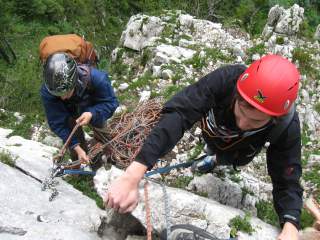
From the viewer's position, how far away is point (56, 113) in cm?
510

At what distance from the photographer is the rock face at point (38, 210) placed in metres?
3.78

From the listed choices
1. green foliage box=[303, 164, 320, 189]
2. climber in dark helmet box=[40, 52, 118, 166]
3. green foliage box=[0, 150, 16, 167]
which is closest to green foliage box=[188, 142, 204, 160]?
green foliage box=[303, 164, 320, 189]

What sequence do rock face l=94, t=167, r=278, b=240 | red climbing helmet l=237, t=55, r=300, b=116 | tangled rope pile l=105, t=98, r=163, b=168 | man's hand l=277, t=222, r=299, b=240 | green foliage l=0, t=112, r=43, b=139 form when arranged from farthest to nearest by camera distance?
green foliage l=0, t=112, r=43, b=139 → tangled rope pile l=105, t=98, r=163, b=168 → rock face l=94, t=167, r=278, b=240 → man's hand l=277, t=222, r=299, b=240 → red climbing helmet l=237, t=55, r=300, b=116

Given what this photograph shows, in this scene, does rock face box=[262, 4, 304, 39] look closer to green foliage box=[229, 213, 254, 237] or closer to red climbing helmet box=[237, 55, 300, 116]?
green foliage box=[229, 213, 254, 237]

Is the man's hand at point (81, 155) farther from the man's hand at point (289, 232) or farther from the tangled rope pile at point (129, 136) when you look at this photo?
the man's hand at point (289, 232)

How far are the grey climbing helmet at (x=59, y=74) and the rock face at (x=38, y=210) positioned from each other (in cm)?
103

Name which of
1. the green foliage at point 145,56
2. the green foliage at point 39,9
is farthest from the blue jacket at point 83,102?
the green foliage at point 39,9

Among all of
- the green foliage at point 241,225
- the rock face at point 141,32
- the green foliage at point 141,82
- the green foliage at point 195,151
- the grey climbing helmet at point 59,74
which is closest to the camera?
the green foliage at point 241,225

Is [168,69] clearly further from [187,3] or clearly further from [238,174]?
[187,3]

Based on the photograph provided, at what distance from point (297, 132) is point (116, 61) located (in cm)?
1030

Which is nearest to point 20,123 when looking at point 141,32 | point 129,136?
point 129,136

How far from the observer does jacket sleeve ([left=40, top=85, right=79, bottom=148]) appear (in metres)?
4.98

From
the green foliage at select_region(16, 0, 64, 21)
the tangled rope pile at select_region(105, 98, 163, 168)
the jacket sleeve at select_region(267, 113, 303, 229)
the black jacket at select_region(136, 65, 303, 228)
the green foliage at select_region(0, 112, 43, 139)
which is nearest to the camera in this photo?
the black jacket at select_region(136, 65, 303, 228)

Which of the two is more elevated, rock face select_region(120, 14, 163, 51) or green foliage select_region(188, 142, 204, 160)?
green foliage select_region(188, 142, 204, 160)
